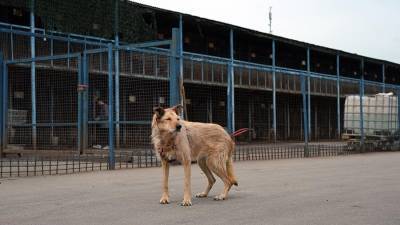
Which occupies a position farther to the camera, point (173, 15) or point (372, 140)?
point (173, 15)

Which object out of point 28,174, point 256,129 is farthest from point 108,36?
point 28,174

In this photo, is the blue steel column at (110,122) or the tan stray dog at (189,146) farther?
the blue steel column at (110,122)

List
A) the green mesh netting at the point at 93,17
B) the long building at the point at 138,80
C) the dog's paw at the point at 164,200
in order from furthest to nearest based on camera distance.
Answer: the green mesh netting at the point at 93,17 < the long building at the point at 138,80 < the dog's paw at the point at 164,200

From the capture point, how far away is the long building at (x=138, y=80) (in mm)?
16344

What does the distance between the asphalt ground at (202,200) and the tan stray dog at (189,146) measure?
31cm

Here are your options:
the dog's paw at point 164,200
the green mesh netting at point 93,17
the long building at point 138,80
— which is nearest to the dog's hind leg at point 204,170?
the dog's paw at point 164,200

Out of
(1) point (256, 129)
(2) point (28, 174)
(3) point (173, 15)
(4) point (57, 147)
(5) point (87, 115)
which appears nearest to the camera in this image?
(2) point (28, 174)

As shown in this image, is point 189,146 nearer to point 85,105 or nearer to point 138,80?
point 85,105

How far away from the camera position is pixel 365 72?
5241 cm

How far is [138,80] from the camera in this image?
17094 millimetres

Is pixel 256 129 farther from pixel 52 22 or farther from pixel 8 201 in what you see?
pixel 8 201

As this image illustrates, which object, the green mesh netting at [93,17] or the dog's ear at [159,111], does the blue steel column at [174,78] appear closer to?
the dog's ear at [159,111]

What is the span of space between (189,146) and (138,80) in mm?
8834

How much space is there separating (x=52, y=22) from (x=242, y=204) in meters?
17.8
